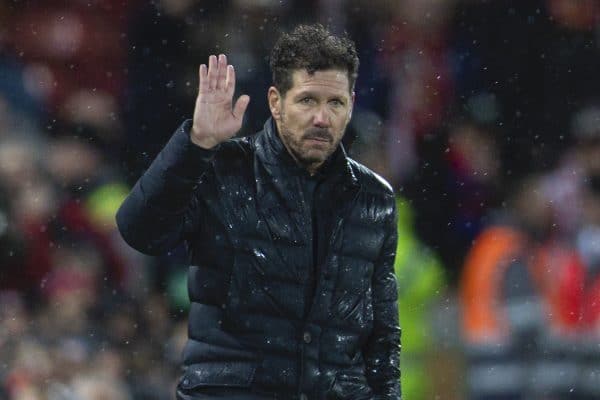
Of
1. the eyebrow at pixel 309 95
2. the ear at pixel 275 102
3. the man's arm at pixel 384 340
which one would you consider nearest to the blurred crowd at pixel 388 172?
the man's arm at pixel 384 340

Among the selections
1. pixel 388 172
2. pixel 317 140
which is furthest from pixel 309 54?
pixel 388 172

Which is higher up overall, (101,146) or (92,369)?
(101,146)

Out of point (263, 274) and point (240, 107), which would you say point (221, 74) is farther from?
point (263, 274)

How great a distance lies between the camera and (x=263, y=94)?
21.9ft

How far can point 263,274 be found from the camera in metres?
3.38

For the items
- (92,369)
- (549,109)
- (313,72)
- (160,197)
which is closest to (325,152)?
(313,72)

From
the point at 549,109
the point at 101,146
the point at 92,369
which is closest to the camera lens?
the point at 92,369

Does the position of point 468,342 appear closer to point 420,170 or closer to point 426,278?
point 426,278

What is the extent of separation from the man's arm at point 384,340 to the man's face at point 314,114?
283mm

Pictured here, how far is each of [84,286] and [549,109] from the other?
269 centimetres

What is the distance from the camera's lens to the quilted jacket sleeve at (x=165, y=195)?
3.21m

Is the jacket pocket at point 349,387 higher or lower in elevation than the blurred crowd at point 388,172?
lower

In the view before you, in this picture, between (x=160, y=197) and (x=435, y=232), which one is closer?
(x=160, y=197)

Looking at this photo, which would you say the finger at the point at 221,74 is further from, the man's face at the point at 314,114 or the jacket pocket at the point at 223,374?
the jacket pocket at the point at 223,374
